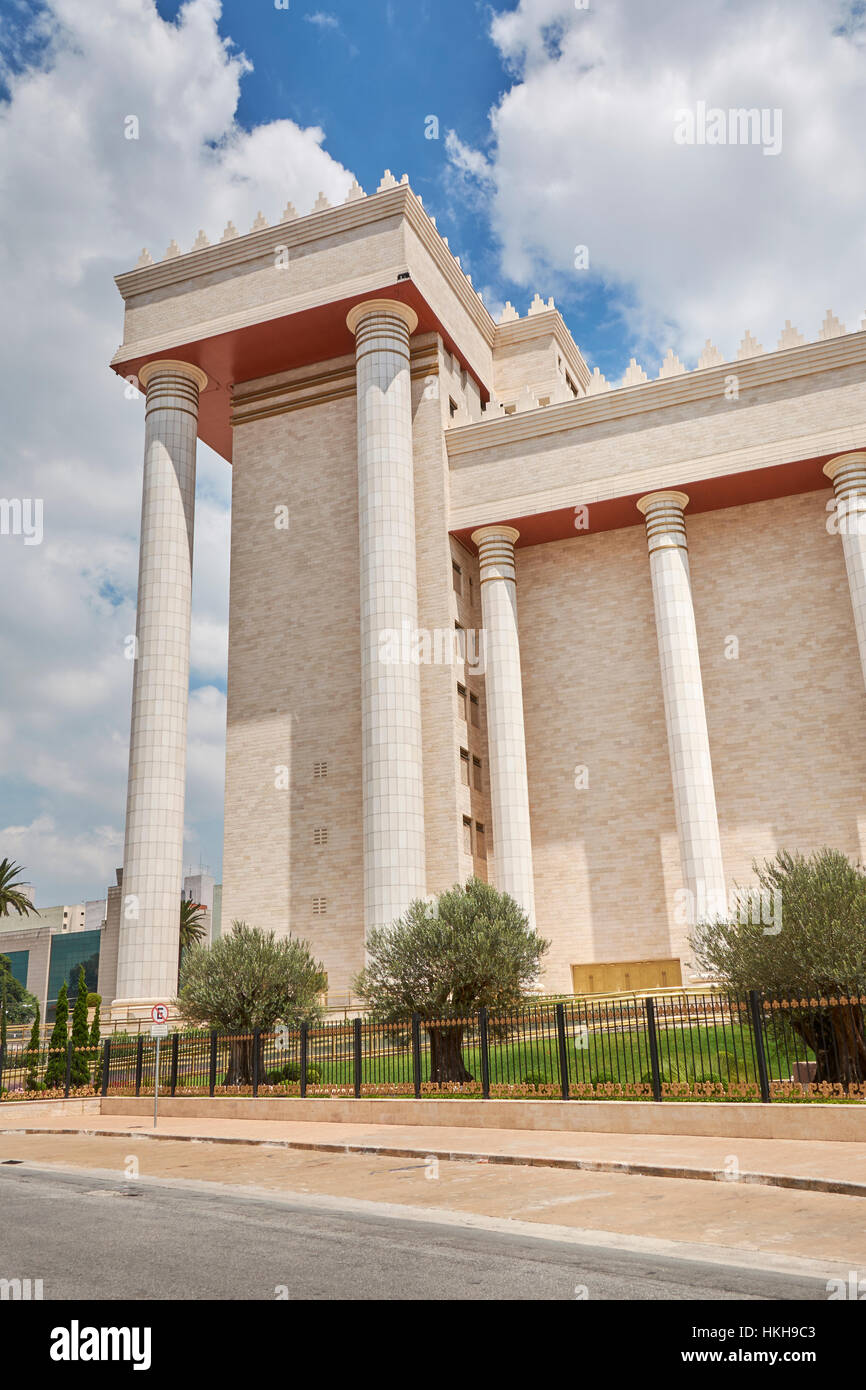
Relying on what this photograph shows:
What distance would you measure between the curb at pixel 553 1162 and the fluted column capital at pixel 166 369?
3009 cm

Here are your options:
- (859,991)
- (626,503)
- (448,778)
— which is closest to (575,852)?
(448,778)

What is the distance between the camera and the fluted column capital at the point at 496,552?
3841 centimetres

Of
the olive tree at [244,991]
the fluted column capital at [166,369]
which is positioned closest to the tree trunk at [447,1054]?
the olive tree at [244,991]

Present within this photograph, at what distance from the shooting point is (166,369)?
4181cm

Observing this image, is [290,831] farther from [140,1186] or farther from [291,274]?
[140,1186]

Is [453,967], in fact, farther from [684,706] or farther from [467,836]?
[684,706]

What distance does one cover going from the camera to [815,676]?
114ft

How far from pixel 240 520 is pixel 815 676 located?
21.9 meters

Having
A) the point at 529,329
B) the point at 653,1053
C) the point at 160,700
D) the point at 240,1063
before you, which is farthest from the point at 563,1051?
the point at 529,329

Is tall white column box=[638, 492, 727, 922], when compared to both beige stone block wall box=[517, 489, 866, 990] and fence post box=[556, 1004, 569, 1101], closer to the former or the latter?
beige stone block wall box=[517, 489, 866, 990]

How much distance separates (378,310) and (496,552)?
9482 mm

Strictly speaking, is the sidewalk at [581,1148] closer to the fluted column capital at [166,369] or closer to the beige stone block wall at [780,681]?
the beige stone block wall at [780,681]

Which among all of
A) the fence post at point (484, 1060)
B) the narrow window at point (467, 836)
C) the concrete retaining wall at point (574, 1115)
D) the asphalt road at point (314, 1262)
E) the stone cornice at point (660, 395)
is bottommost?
the asphalt road at point (314, 1262)
